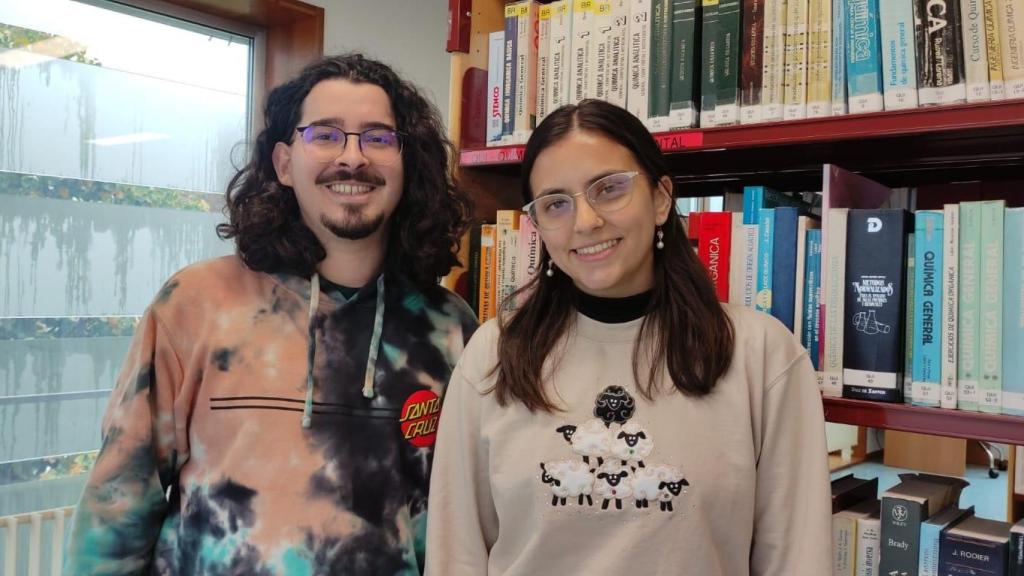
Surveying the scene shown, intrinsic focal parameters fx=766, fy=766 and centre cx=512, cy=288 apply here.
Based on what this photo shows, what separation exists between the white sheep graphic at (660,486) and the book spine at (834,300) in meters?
0.37

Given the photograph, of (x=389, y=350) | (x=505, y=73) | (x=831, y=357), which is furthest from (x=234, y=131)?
(x=831, y=357)

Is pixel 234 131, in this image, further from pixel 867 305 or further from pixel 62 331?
pixel 867 305

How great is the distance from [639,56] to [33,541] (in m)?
2.04

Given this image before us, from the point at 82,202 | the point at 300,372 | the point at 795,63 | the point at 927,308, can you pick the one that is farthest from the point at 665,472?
the point at 82,202

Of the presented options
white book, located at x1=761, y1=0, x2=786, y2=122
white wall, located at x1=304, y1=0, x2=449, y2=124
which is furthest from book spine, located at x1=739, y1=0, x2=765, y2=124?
white wall, located at x1=304, y1=0, x2=449, y2=124

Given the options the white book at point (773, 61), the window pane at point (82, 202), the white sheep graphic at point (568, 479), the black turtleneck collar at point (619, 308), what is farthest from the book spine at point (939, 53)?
→ the window pane at point (82, 202)

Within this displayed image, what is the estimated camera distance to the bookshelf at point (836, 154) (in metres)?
1.18

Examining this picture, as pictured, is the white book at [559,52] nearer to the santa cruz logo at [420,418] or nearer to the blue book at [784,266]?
the blue book at [784,266]

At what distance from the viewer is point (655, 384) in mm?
1156

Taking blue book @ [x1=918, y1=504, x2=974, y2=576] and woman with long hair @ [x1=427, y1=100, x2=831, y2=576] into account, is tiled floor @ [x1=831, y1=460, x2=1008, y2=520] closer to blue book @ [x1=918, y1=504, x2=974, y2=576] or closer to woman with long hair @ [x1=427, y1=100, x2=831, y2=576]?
blue book @ [x1=918, y1=504, x2=974, y2=576]

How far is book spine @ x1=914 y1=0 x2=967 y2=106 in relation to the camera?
1204mm

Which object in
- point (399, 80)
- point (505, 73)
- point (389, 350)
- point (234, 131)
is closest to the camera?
point (389, 350)

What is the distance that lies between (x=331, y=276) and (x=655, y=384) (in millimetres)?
650

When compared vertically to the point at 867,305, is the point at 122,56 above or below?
above
